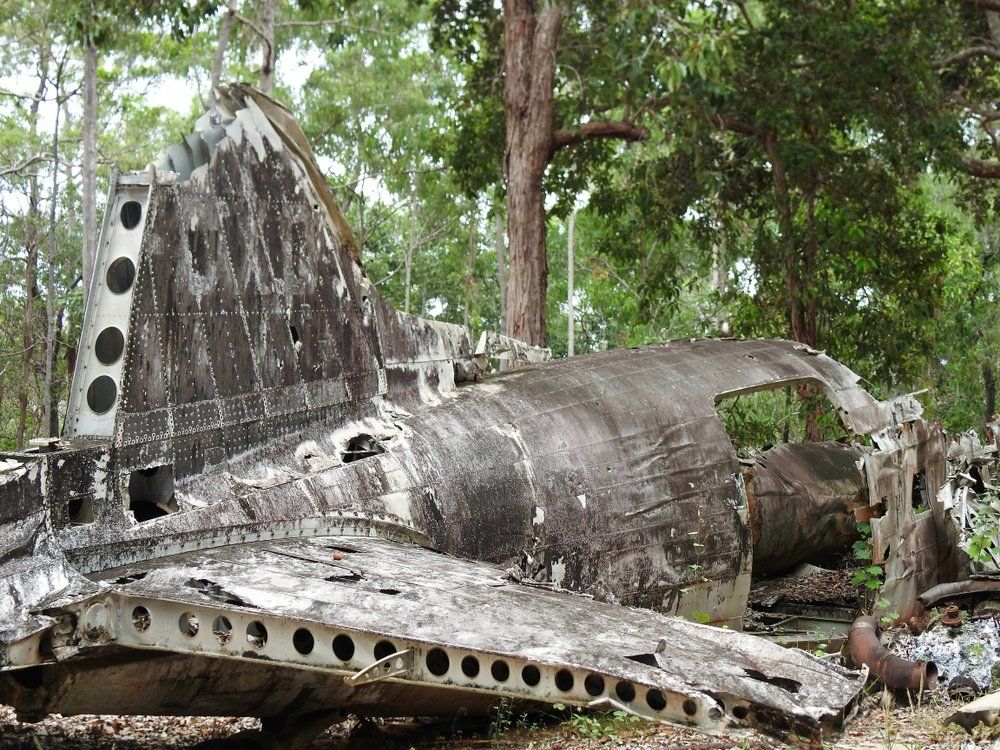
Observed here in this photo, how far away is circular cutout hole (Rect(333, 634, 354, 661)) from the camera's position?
5.94 m

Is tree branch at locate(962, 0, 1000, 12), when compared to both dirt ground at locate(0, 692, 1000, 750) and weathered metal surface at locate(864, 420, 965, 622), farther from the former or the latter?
dirt ground at locate(0, 692, 1000, 750)

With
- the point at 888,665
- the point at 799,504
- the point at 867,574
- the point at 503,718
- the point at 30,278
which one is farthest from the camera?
the point at 30,278

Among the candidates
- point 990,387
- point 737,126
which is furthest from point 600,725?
point 990,387

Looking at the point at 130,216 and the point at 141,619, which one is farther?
the point at 130,216

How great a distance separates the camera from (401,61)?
4334 cm

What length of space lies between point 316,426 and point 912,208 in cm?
1775

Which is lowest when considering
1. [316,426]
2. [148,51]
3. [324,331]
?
[316,426]

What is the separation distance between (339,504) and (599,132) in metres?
14.5

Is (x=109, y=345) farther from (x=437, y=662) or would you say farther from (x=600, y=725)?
(x=600, y=725)

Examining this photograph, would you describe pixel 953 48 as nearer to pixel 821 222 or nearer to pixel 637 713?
pixel 821 222

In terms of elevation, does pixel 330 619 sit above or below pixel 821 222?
below

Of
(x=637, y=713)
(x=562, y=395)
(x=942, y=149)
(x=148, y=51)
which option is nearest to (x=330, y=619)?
(x=637, y=713)

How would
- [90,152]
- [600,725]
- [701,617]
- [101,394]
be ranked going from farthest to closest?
[90,152] → [701,617] → [600,725] → [101,394]

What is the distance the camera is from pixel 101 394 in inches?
287
